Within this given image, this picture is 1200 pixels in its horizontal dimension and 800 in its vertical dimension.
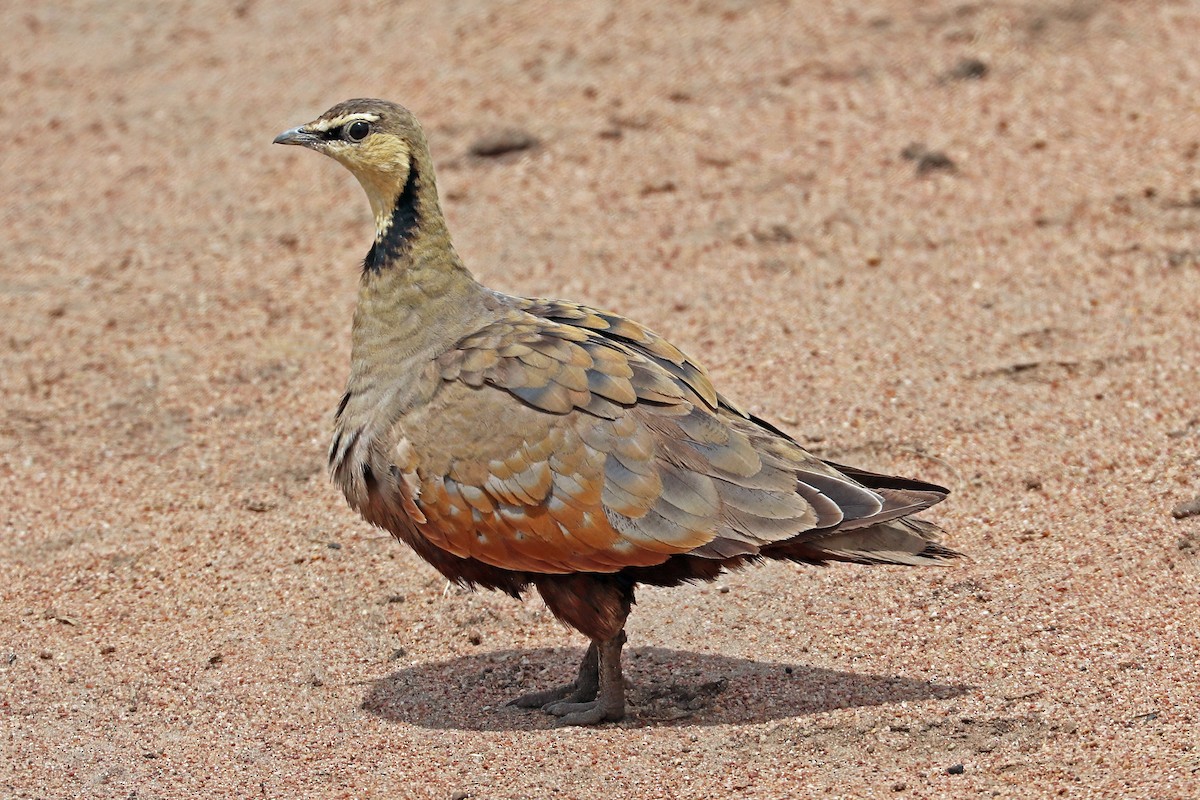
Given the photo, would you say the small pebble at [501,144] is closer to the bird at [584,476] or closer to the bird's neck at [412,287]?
the bird's neck at [412,287]

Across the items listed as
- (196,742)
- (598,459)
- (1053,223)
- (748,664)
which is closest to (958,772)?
(748,664)

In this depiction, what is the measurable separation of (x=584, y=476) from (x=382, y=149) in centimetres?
166

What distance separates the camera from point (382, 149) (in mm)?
6172

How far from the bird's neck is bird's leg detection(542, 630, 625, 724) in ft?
4.47

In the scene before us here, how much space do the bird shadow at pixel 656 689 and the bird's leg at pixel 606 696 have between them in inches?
2.7

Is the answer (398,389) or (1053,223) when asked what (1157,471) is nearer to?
(1053,223)

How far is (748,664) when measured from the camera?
6164 mm

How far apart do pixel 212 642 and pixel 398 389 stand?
60.4 inches

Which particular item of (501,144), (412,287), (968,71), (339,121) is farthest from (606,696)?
(968,71)

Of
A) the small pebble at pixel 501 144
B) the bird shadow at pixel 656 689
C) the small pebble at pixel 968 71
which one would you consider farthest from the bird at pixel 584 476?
the small pebble at pixel 968 71

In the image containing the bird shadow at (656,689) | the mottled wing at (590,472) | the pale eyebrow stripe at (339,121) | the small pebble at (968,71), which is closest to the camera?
the mottled wing at (590,472)

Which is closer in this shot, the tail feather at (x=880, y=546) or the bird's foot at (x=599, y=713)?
the tail feather at (x=880, y=546)

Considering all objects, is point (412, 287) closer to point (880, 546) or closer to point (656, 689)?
point (656, 689)

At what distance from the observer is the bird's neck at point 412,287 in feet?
20.0
